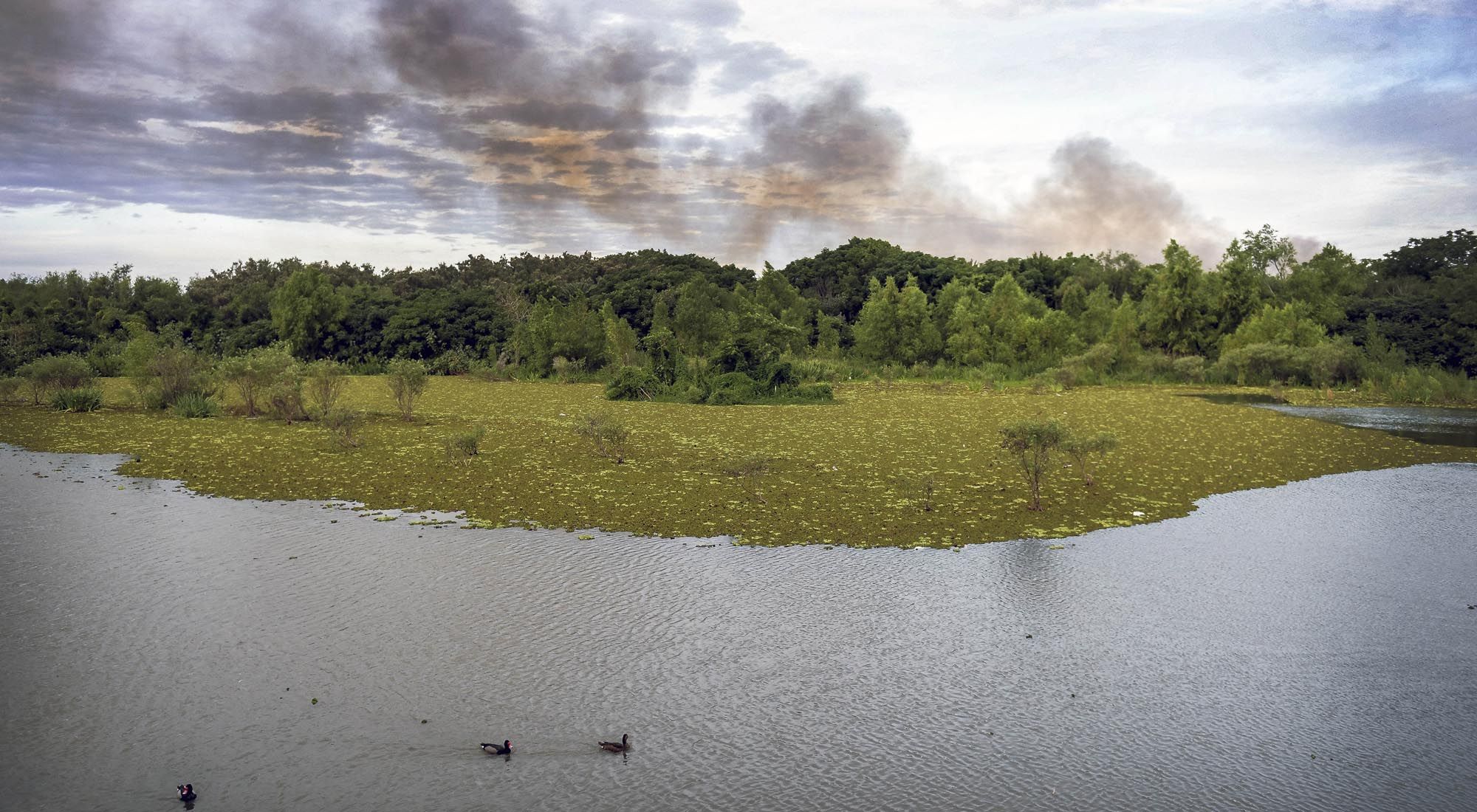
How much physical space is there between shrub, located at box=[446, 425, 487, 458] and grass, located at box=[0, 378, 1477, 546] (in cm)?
33

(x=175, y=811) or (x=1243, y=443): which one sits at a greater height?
(x=1243, y=443)

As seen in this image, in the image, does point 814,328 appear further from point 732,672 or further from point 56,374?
point 732,672

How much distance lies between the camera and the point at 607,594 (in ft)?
35.4

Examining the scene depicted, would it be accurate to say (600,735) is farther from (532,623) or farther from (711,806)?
(532,623)

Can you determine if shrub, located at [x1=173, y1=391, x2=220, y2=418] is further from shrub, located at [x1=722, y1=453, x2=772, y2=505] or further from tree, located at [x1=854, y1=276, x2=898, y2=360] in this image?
tree, located at [x1=854, y1=276, x2=898, y2=360]

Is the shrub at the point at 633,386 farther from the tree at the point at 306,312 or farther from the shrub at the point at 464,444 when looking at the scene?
the tree at the point at 306,312

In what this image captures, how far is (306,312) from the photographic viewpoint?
5991 centimetres

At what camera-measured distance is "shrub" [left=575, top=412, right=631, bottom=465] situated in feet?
64.0

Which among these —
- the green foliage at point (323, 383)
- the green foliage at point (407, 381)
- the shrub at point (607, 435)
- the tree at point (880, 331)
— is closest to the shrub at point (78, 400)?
Answer: the green foliage at point (323, 383)

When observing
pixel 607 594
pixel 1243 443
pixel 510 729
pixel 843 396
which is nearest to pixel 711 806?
pixel 510 729

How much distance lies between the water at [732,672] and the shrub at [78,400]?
62.3ft

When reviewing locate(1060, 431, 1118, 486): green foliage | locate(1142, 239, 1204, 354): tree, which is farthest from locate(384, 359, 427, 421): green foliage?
locate(1142, 239, 1204, 354): tree

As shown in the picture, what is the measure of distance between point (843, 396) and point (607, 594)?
2797 cm

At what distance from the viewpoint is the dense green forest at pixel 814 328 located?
136 ft
